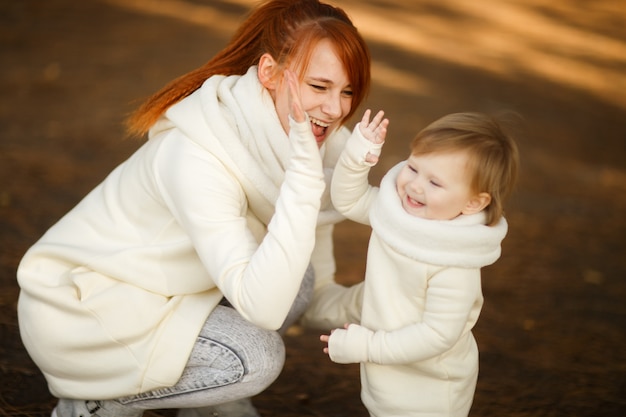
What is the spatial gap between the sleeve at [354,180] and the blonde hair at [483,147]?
17 centimetres

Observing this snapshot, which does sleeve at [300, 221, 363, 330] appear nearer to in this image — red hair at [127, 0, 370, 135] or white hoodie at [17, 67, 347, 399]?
white hoodie at [17, 67, 347, 399]

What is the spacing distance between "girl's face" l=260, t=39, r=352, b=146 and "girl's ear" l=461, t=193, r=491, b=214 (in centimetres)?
50

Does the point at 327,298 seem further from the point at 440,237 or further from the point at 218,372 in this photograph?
the point at 440,237

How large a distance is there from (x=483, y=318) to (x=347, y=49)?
1.73 m

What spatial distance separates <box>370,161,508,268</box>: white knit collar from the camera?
200 cm

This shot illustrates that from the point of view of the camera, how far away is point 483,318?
11.8ft

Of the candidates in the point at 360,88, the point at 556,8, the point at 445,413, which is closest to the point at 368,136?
the point at 360,88

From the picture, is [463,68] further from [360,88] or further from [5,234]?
[360,88]

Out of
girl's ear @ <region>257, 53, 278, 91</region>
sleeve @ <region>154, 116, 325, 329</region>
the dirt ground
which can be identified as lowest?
the dirt ground

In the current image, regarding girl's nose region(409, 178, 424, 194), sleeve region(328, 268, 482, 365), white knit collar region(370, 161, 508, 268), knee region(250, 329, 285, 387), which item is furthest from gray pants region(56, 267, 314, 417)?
girl's nose region(409, 178, 424, 194)

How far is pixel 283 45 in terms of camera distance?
2346 mm

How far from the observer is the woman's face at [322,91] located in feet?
7.48

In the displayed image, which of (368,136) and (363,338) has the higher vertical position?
(368,136)

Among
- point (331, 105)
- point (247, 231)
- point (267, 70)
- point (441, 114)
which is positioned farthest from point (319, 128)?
point (441, 114)
